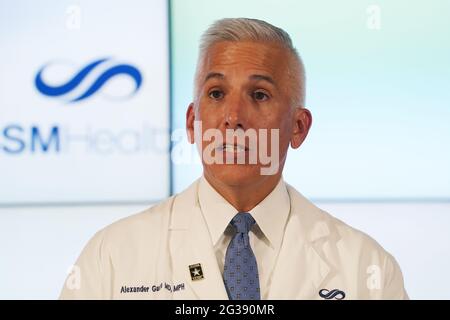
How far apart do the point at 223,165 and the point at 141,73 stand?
42cm

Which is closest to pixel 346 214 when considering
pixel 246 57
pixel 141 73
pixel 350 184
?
pixel 350 184

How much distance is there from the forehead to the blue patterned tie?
39 centimetres

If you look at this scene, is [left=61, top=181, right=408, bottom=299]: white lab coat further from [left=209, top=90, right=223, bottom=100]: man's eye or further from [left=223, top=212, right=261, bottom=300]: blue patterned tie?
[left=209, top=90, right=223, bottom=100]: man's eye

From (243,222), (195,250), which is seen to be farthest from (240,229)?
(195,250)

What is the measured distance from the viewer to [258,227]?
74.4 inches

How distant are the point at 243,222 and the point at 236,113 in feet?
0.93

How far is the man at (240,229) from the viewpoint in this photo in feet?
6.08

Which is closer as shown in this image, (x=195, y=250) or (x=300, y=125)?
(x=195, y=250)

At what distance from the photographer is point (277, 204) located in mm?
1916

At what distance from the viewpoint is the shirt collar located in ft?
6.17

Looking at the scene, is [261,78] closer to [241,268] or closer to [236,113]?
[236,113]

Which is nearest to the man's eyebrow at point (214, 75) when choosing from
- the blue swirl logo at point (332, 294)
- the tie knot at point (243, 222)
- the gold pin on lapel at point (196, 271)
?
the tie knot at point (243, 222)

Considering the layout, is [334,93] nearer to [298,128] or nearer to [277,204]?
[298,128]
